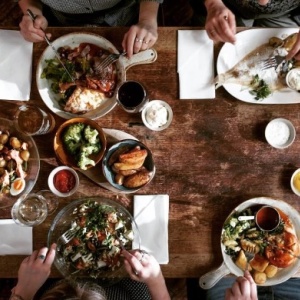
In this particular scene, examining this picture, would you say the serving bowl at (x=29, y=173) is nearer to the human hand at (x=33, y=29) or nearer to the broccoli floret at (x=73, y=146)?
the broccoli floret at (x=73, y=146)

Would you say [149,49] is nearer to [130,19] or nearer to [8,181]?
[130,19]

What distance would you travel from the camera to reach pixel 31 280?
1765 millimetres

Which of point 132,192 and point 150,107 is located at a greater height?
point 150,107

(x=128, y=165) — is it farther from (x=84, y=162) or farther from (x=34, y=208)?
(x=34, y=208)

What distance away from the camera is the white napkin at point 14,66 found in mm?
1882

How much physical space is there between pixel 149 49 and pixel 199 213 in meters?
0.78

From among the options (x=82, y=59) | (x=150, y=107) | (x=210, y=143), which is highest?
(x=82, y=59)

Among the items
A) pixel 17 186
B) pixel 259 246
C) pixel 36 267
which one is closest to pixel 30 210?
pixel 17 186

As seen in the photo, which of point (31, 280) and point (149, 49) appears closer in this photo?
point (31, 280)

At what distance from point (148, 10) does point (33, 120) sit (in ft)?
2.47

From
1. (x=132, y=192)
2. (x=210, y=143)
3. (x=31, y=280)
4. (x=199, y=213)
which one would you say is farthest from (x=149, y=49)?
(x=31, y=280)

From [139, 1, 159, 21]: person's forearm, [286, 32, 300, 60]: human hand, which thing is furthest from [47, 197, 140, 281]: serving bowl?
[286, 32, 300, 60]: human hand

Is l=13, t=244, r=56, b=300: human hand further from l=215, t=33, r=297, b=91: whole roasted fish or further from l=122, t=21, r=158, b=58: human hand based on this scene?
l=215, t=33, r=297, b=91: whole roasted fish

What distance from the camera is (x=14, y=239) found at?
180 centimetres
